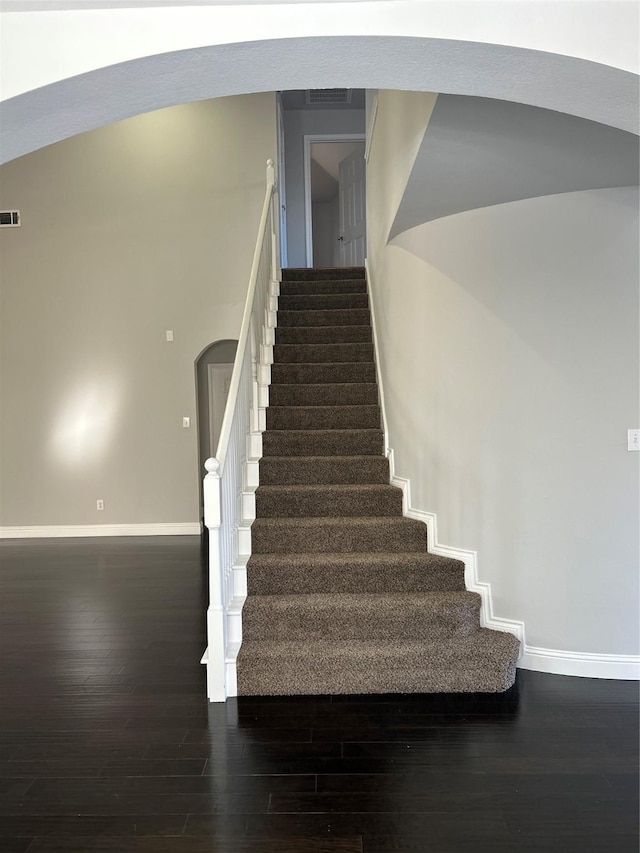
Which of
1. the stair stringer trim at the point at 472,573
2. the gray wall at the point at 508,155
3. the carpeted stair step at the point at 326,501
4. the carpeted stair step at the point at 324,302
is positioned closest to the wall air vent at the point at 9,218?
the carpeted stair step at the point at 324,302

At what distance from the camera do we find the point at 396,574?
11.4 ft

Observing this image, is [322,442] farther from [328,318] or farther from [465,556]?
[328,318]

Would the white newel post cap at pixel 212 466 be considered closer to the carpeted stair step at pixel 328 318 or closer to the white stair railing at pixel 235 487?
the white stair railing at pixel 235 487

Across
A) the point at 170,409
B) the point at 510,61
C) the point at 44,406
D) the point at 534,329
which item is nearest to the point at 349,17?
the point at 510,61

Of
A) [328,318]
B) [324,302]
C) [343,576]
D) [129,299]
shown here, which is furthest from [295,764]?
[129,299]

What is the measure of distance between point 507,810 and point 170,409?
536 centimetres

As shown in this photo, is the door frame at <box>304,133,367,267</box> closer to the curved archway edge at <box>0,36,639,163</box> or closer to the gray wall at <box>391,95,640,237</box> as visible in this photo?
the gray wall at <box>391,95,640,237</box>

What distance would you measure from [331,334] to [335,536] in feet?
8.18

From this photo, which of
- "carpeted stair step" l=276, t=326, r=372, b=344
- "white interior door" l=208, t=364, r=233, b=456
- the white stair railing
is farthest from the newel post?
"white interior door" l=208, t=364, r=233, b=456

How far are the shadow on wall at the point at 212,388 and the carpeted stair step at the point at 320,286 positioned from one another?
3.30ft

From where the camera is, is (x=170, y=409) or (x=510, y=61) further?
(x=170, y=409)

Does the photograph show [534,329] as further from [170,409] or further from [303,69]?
[170,409]

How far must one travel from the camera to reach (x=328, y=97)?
8.02 m

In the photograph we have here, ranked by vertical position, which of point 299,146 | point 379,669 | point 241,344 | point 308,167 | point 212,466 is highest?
point 299,146
